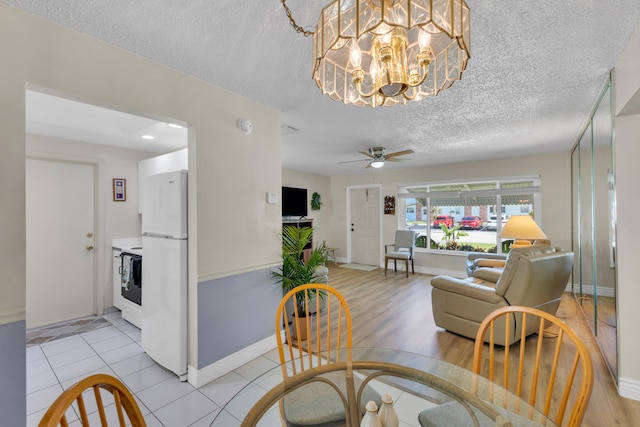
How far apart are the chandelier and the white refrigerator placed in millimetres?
1607

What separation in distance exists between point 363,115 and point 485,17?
1510 mm

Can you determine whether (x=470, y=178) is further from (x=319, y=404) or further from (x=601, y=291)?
(x=319, y=404)

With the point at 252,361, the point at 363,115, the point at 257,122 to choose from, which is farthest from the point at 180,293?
the point at 363,115

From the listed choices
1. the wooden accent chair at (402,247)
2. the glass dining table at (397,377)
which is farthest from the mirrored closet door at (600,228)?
the wooden accent chair at (402,247)

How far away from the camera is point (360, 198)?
23.1ft

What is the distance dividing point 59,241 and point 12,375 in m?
2.63

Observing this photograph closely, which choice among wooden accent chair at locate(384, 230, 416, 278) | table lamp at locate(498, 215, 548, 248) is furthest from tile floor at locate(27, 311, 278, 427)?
wooden accent chair at locate(384, 230, 416, 278)

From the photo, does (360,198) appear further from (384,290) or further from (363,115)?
(363,115)

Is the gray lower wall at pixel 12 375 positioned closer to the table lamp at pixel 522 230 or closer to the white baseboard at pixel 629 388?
the white baseboard at pixel 629 388

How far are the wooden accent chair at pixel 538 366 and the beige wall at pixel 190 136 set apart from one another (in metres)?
1.80

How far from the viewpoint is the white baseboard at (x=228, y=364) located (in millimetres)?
2162

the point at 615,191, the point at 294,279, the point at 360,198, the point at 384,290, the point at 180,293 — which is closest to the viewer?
the point at 615,191

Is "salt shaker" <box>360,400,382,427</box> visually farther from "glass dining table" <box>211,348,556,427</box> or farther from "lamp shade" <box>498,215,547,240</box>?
"lamp shade" <box>498,215,547,240</box>

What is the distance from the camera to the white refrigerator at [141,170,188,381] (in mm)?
2217
